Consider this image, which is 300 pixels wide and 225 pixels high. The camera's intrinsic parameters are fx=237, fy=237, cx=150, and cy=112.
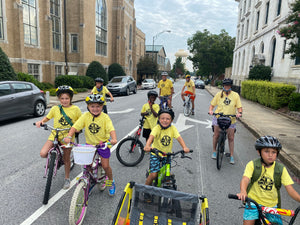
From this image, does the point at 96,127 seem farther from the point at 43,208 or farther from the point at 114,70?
the point at 114,70

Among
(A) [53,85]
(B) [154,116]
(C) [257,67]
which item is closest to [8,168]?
(B) [154,116]

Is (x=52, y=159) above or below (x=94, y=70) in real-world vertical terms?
below

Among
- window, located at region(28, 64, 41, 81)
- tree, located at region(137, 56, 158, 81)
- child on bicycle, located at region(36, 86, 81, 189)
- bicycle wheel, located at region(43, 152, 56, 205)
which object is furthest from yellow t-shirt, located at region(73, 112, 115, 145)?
tree, located at region(137, 56, 158, 81)

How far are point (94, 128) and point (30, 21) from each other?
22256mm

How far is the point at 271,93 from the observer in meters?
15.4

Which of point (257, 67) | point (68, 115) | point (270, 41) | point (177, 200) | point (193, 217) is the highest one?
point (270, 41)

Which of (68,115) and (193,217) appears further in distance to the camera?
(68,115)

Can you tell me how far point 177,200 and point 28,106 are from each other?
933 cm

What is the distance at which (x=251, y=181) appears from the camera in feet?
8.92

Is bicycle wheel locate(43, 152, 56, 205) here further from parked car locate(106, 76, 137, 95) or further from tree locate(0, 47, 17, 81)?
parked car locate(106, 76, 137, 95)

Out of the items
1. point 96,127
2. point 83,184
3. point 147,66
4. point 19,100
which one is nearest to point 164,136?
point 96,127

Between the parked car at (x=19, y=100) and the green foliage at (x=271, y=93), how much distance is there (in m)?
13.3

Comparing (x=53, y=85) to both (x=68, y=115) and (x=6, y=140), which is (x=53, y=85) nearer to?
(x=6, y=140)

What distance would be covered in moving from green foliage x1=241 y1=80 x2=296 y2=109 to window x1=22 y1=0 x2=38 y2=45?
20122 mm
